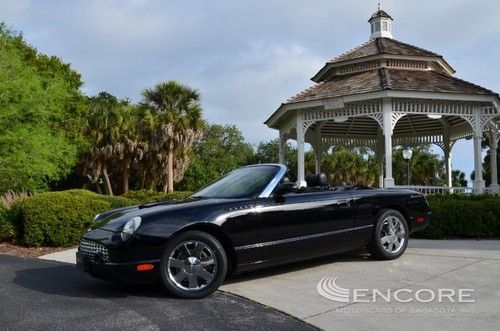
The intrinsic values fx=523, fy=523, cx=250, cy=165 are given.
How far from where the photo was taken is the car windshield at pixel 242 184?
6242 mm

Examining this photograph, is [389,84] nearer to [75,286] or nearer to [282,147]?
[282,147]

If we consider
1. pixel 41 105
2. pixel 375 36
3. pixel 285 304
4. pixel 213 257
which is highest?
pixel 375 36

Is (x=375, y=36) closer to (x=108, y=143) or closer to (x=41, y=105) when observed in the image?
(x=41, y=105)

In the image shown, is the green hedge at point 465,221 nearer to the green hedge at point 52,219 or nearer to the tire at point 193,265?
the tire at point 193,265

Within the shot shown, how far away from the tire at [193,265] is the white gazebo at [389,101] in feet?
32.9

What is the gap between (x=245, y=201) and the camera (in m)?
5.97

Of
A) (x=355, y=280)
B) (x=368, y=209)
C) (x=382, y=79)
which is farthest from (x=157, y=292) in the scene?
(x=382, y=79)

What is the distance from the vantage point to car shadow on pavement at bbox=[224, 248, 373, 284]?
21.3 feet

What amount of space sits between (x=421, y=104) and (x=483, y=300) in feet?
36.6

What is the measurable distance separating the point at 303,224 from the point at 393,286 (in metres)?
1.23

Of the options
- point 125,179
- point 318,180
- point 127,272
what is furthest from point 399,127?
point 125,179

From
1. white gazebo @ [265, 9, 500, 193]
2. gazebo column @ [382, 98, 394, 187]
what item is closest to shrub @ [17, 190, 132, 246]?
white gazebo @ [265, 9, 500, 193]

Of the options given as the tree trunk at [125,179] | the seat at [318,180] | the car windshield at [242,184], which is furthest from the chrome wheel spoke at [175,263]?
the tree trunk at [125,179]

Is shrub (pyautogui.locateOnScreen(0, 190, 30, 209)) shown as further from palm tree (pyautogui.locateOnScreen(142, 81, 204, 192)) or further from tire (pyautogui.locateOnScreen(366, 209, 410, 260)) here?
palm tree (pyautogui.locateOnScreen(142, 81, 204, 192))
